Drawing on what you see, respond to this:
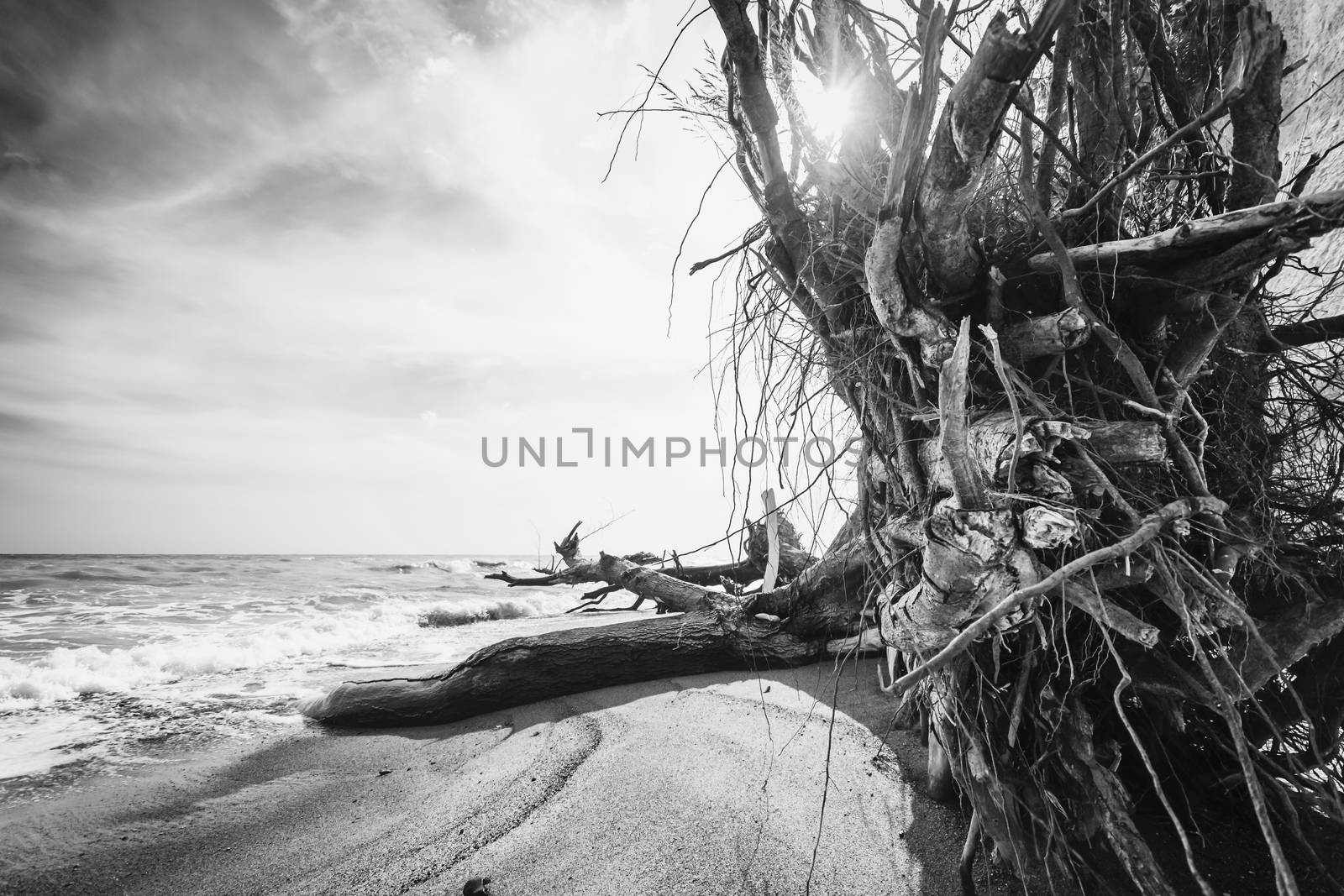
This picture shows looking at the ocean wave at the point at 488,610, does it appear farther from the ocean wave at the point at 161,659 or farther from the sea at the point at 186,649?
the ocean wave at the point at 161,659

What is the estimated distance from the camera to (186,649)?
704 centimetres

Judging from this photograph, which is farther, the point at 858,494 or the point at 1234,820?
the point at 858,494

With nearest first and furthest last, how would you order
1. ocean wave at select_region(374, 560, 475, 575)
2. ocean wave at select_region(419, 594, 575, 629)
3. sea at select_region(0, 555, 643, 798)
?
sea at select_region(0, 555, 643, 798) < ocean wave at select_region(419, 594, 575, 629) < ocean wave at select_region(374, 560, 475, 575)

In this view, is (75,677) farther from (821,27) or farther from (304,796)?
(821,27)

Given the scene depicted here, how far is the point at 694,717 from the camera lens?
3561 mm

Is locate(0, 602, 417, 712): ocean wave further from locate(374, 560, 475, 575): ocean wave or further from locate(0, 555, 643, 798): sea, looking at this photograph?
locate(374, 560, 475, 575): ocean wave

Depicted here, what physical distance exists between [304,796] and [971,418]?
4.07 meters

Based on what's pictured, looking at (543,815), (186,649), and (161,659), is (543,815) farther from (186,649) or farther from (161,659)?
(186,649)

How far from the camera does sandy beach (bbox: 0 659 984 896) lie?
2.21 metres

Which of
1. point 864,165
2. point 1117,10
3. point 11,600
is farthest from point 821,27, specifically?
point 11,600

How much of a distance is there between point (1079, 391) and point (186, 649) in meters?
10.0

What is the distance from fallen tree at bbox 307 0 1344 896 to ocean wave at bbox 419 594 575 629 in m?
10.6

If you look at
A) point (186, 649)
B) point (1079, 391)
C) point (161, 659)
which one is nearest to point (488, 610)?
point (186, 649)

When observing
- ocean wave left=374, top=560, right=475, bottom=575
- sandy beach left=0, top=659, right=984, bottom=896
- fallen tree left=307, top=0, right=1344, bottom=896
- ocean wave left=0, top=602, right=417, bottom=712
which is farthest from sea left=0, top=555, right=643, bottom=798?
ocean wave left=374, top=560, right=475, bottom=575
